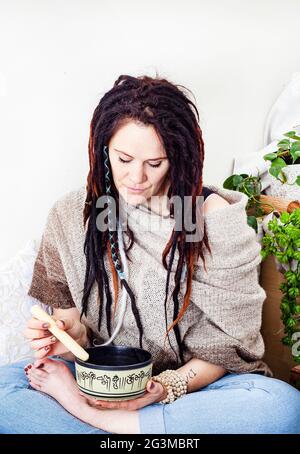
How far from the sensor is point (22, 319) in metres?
1.30

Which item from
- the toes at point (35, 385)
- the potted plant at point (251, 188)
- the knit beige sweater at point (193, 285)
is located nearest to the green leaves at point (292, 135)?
the potted plant at point (251, 188)

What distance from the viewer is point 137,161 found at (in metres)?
1.10

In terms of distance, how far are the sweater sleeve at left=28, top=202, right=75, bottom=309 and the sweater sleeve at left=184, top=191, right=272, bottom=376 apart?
281 mm

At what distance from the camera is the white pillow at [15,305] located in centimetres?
128

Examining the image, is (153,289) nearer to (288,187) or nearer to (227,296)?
(227,296)

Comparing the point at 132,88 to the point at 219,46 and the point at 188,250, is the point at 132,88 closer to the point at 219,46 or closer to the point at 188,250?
the point at 188,250

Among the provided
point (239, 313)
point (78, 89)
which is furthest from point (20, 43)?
point (239, 313)

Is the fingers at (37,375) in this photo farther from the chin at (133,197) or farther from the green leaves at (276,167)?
the green leaves at (276,167)

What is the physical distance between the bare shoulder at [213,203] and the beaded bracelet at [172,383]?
32 centimetres

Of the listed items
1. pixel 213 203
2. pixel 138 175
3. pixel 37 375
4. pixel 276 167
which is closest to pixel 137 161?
pixel 138 175

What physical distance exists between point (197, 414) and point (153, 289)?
0.85 ft

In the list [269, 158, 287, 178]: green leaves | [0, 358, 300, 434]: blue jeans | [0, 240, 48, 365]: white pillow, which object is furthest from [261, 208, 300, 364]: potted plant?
[0, 240, 48, 365]: white pillow

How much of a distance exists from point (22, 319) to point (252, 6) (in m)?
1.01
